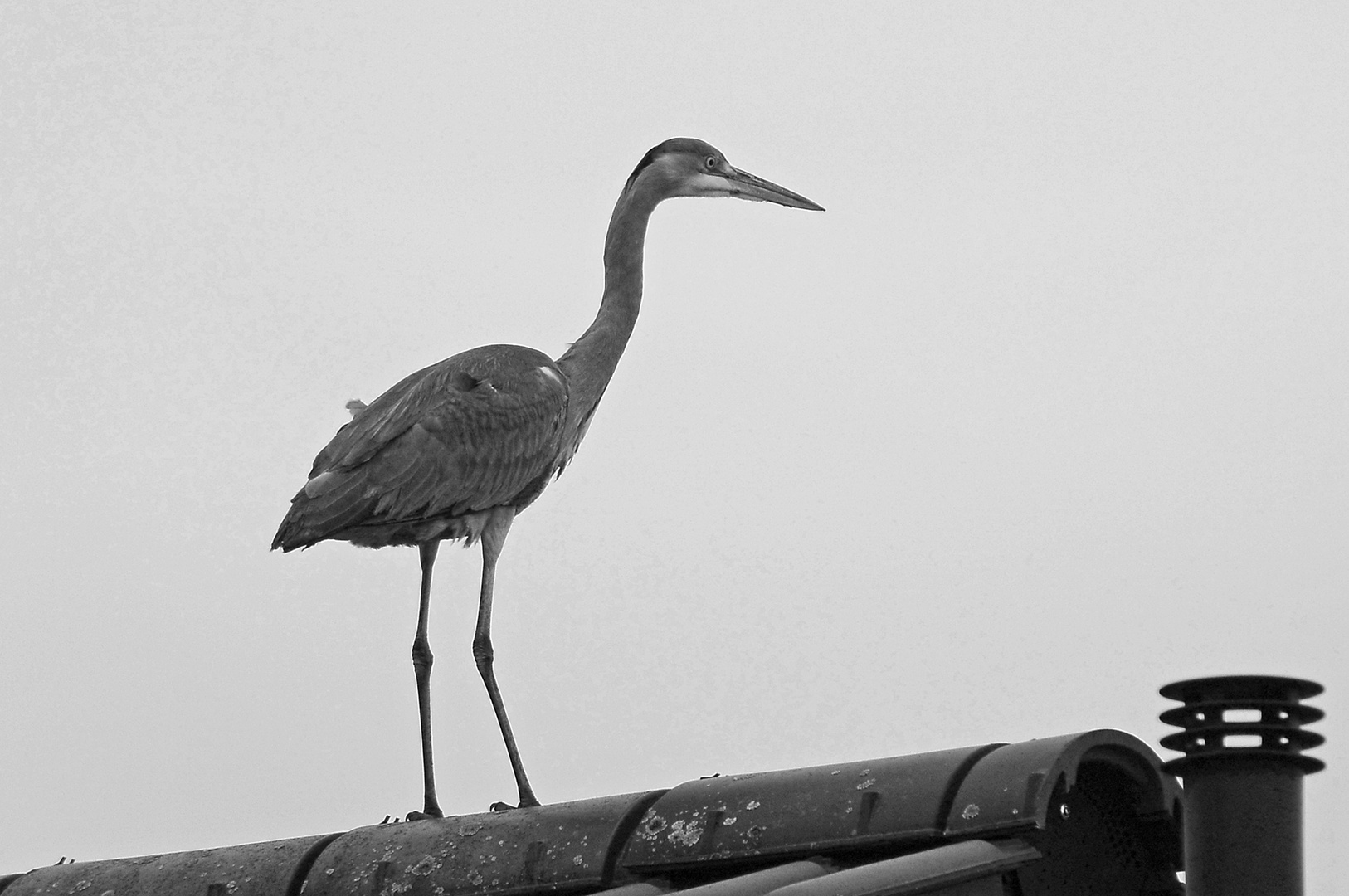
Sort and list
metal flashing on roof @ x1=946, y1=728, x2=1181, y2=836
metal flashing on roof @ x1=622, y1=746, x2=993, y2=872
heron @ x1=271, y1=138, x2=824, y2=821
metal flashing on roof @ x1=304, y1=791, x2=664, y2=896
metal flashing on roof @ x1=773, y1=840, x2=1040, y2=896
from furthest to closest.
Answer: heron @ x1=271, y1=138, x2=824, y2=821
metal flashing on roof @ x1=304, y1=791, x2=664, y2=896
metal flashing on roof @ x1=622, y1=746, x2=993, y2=872
metal flashing on roof @ x1=946, y1=728, x2=1181, y2=836
metal flashing on roof @ x1=773, y1=840, x2=1040, y2=896

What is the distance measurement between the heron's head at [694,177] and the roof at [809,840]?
4.85m

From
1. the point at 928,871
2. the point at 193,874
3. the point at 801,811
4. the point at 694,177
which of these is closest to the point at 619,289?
the point at 694,177

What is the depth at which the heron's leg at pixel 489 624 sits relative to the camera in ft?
25.0

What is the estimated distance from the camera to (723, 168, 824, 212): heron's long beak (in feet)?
32.0

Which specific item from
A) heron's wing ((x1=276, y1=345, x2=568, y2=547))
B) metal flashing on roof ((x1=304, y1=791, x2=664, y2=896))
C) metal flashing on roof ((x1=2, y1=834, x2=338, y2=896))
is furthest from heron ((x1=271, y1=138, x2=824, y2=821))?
metal flashing on roof ((x1=304, y1=791, x2=664, y2=896))

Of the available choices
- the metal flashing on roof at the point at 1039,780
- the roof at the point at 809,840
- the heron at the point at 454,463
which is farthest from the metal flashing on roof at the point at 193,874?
the metal flashing on roof at the point at 1039,780

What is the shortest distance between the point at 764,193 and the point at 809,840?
592 centimetres

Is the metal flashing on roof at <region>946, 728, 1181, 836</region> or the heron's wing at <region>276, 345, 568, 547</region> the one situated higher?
the heron's wing at <region>276, 345, 568, 547</region>

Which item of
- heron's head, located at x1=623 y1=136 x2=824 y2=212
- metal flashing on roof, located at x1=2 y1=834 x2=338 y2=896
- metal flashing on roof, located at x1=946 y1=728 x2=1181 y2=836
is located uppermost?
heron's head, located at x1=623 y1=136 x2=824 y2=212

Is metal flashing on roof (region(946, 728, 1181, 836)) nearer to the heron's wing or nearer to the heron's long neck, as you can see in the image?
the heron's wing

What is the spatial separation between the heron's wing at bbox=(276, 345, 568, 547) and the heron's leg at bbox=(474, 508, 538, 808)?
0.39ft

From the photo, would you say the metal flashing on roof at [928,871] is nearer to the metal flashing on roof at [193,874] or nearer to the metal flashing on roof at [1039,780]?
the metal flashing on roof at [1039,780]

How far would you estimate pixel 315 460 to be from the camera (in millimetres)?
8039

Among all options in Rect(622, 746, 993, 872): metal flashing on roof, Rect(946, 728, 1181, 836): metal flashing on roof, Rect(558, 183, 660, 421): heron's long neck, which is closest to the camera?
Rect(946, 728, 1181, 836): metal flashing on roof
